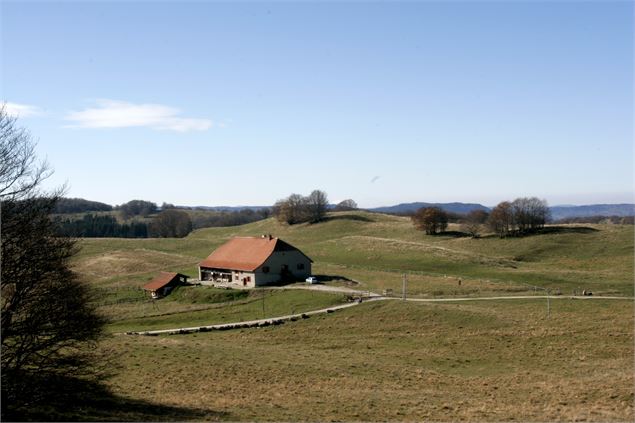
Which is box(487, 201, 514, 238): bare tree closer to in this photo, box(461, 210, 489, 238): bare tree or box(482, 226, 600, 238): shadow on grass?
box(482, 226, 600, 238): shadow on grass

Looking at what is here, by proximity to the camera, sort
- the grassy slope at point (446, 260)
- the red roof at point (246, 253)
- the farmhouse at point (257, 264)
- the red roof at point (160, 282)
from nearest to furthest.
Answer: the grassy slope at point (446, 260) < the farmhouse at point (257, 264) < the red roof at point (246, 253) < the red roof at point (160, 282)

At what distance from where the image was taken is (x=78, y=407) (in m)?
24.1

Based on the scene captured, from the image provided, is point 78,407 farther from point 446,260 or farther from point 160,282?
point 446,260

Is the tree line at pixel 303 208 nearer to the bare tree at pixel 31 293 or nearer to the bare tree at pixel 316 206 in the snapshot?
the bare tree at pixel 316 206

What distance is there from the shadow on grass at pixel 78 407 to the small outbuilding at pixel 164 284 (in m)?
52.8

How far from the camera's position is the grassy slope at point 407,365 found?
2634 cm

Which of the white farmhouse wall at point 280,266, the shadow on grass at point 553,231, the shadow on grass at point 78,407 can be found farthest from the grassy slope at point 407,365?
the shadow on grass at point 553,231

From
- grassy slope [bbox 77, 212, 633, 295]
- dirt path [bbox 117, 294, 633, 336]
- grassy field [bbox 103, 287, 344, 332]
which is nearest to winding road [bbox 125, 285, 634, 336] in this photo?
dirt path [bbox 117, 294, 633, 336]

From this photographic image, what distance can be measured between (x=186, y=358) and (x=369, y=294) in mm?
29424

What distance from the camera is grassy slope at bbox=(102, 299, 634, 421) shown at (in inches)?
1037

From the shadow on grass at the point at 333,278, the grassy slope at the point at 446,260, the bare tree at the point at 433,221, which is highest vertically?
the bare tree at the point at 433,221

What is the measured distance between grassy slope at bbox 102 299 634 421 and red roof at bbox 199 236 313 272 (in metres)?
25.9

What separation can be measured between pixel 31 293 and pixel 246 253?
61344mm

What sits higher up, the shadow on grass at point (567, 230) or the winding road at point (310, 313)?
the shadow on grass at point (567, 230)
